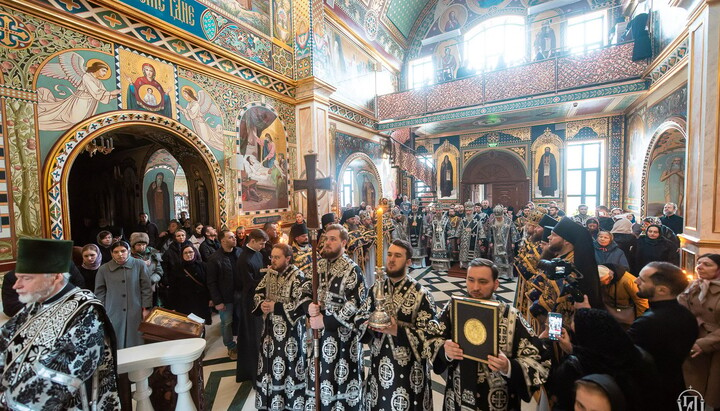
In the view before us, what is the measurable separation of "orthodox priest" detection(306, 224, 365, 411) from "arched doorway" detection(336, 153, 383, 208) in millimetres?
8294

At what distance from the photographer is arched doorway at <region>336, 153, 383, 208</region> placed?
432 inches

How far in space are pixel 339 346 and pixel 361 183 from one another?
10763mm

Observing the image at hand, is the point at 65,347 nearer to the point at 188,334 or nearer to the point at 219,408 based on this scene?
the point at 188,334

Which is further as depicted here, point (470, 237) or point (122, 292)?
point (470, 237)

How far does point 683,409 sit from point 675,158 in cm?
750

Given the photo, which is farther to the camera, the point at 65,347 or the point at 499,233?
the point at 499,233

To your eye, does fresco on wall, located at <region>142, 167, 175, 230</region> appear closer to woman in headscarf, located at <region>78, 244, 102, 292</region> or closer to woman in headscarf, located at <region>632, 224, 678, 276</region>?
woman in headscarf, located at <region>78, 244, 102, 292</region>

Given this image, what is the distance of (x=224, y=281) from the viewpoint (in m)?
3.53

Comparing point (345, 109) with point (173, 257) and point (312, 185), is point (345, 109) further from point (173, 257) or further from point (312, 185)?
point (312, 185)

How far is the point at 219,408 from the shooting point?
106 inches

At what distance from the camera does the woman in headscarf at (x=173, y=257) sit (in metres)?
3.82

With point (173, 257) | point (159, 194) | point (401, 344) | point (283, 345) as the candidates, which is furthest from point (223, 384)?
point (159, 194)

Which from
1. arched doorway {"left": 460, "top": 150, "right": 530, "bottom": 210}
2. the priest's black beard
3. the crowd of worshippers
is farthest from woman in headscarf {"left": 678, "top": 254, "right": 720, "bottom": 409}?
arched doorway {"left": 460, "top": 150, "right": 530, "bottom": 210}

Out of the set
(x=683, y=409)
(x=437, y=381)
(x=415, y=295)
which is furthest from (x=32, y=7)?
(x=683, y=409)
